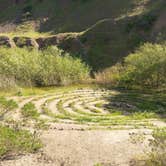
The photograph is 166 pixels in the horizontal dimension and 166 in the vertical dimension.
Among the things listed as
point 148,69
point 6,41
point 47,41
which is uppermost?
point 6,41

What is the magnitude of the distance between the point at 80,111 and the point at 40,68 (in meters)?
18.5

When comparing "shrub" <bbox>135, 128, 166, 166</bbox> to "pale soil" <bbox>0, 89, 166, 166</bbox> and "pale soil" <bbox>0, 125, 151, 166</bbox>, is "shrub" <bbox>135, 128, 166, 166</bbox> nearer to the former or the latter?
"pale soil" <bbox>0, 89, 166, 166</bbox>

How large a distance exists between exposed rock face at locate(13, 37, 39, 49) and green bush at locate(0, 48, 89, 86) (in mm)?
25803

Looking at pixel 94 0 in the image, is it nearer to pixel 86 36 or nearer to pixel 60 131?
pixel 86 36

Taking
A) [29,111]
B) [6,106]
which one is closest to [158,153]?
[29,111]

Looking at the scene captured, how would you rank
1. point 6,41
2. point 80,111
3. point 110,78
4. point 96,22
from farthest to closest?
point 96,22 → point 6,41 → point 110,78 → point 80,111

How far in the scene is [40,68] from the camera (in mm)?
52594

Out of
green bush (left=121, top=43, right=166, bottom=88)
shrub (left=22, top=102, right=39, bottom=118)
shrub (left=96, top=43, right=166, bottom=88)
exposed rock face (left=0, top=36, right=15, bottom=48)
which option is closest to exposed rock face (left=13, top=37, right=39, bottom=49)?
exposed rock face (left=0, top=36, right=15, bottom=48)

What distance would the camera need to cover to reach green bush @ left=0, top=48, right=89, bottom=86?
50.6 meters

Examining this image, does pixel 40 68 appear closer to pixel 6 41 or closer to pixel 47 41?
pixel 47 41

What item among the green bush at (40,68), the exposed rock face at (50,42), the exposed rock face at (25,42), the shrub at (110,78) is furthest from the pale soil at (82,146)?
the exposed rock face at (25,42)

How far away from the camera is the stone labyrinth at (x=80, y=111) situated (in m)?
31.2

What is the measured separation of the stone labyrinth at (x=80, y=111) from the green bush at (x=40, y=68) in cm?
852

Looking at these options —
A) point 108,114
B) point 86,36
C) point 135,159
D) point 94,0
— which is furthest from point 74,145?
point 94,0
